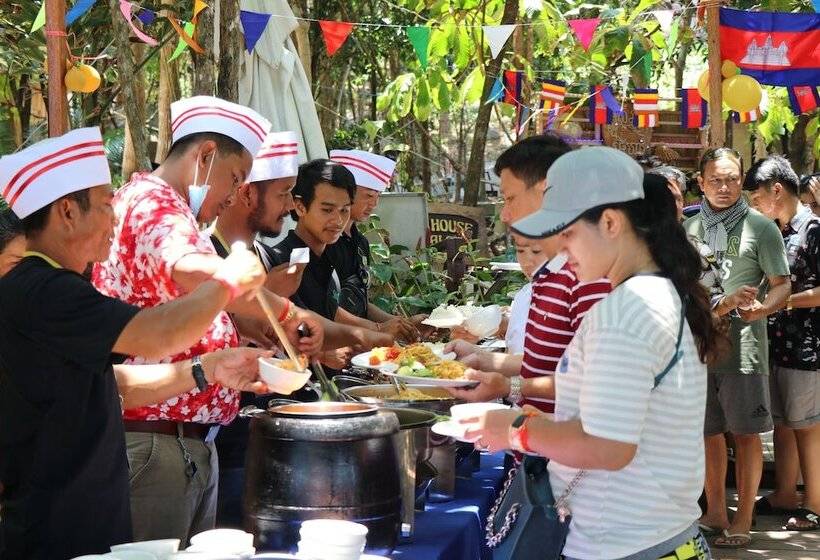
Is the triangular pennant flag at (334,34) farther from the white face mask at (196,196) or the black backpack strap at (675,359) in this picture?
the black backpack strap at (675,359)

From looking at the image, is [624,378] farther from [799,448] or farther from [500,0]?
[500,0]

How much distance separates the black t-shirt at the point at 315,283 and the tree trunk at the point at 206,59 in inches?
68.6

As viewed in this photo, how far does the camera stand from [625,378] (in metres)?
2.10

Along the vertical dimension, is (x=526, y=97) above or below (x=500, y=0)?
below

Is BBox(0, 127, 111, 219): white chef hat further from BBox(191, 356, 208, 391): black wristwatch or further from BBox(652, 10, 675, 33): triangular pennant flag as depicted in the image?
BBox(652, 10, 675, 33): triangular pennant flag

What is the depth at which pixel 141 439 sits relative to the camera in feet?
9.11

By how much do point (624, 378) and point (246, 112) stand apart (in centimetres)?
159

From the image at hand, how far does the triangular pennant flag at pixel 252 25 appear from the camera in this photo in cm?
614

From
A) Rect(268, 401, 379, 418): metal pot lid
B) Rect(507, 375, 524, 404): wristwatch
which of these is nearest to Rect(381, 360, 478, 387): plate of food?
Rect(507, 375, 524, 404): wristwatch

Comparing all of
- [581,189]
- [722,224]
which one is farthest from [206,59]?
[581,189]

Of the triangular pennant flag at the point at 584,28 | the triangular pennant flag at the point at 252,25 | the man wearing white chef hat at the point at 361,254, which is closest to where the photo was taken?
the man wearing white chef hat at the point at 361,254

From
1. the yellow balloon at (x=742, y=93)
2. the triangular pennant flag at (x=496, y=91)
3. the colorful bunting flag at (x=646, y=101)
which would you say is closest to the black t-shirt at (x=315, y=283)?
the yellow balloon at (x=742, y=93)

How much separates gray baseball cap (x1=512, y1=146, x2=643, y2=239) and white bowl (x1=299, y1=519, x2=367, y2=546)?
71 cm

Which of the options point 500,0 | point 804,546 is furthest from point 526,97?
point 804,546
